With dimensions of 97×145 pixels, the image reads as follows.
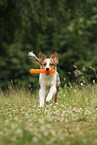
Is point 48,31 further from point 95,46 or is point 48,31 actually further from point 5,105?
point 5,105

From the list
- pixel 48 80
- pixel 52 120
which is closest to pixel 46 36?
pixel 48 80

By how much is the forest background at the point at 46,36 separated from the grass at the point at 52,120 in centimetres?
92

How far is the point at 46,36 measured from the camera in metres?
15.9

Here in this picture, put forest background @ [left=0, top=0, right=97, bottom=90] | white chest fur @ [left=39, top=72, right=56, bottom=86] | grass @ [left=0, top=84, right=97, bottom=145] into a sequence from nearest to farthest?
1. grass @ [left=0, top=84, right=97, bottom=145]
2. white chest fur @ [left=39, top=72, right=56, bottom=86]
3. forest background @ [left=0, top=0, right=97, bottom=90]

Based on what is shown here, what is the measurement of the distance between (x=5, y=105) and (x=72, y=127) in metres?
3.00

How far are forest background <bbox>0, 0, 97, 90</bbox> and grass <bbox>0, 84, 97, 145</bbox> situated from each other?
92cm

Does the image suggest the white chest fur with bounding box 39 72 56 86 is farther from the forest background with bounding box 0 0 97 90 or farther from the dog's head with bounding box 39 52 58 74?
the forest background with bounding box 0 0 97 90

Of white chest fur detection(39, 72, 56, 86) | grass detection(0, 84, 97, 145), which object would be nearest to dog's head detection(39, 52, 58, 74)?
white chest fur detection(39, 72, 56, 86)

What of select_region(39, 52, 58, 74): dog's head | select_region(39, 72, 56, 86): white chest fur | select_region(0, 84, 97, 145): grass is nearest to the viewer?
select_region(0, 84, 97, 145): grass

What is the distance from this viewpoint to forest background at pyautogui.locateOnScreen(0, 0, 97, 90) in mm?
10961

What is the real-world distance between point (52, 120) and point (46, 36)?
448 inches


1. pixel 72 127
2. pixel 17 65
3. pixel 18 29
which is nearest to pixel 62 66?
Answer: pixel 17 65

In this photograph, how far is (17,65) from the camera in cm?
1462

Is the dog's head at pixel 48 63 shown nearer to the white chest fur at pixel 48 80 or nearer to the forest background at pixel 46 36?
the white chest fur at pixel 48 80
